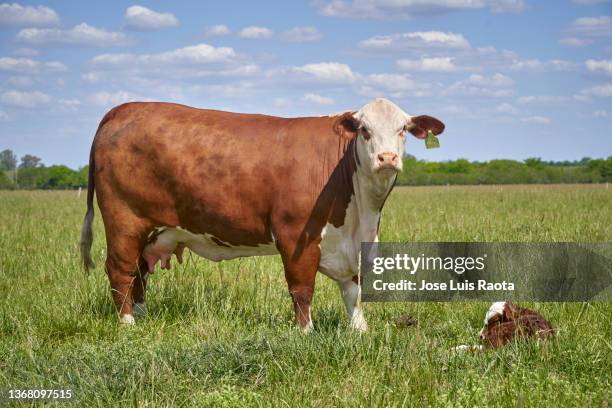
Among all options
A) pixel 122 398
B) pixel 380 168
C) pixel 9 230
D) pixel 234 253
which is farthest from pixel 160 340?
pixel 9 230

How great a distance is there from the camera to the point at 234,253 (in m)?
6.63

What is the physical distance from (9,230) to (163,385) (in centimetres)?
1109

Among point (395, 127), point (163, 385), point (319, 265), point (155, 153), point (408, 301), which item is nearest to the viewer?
point (163, 385)

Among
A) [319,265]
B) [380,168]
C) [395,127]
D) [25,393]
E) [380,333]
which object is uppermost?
[395,127]

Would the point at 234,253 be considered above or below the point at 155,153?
below

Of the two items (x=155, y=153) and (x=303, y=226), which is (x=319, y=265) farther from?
(x=155, y=153)

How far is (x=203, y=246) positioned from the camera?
22.1 ft

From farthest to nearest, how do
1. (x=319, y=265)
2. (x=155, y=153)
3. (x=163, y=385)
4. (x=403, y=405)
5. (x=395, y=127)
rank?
(x=155, y=153) < (x=319, y=265) < (x=395, y=127) < (x=163, y=385) < (x=403, y=405)

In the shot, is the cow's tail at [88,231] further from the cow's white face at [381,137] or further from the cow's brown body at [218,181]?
the cow's white face at [381,137]

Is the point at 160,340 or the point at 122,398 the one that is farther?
the point at 160,340

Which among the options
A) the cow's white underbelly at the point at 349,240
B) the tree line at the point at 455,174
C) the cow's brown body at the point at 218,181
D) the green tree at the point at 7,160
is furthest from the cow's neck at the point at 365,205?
the green tree at the point at 7,160

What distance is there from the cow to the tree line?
227 feet

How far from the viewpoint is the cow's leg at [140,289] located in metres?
7.00
